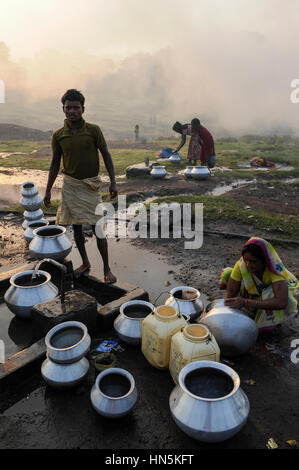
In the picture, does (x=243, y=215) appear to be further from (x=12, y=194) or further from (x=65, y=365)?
(x=12, y=194)

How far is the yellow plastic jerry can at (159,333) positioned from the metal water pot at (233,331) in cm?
43

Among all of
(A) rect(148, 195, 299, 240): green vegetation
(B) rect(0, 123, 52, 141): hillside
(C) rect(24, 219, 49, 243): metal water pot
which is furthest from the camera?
(B) rect(0, 123, 52, 141): hillside

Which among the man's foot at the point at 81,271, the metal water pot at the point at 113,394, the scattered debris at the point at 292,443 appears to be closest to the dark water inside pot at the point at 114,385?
the metal water pot at the point at 113,394

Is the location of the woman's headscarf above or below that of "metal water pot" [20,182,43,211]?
below

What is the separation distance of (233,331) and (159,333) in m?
0.78

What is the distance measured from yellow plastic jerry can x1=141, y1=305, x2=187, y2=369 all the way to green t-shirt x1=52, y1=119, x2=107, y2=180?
6.98ft

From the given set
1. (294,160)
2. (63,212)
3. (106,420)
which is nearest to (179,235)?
(63,212)

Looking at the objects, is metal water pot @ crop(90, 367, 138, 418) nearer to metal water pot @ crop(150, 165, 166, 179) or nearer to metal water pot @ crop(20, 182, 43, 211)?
metal water pot @ crop(20, 182, 43, 211)

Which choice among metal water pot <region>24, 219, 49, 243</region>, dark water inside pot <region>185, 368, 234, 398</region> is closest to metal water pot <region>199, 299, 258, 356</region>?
dark water inside pot <region>185, 368, 234, 398</region>

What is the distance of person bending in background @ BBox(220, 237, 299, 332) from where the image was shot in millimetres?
3172

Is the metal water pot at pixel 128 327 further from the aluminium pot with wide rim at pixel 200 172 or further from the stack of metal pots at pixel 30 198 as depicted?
the aluminium pot with wide rim at pixel 200 172

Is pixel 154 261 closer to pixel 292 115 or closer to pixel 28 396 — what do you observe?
pixel 28 396

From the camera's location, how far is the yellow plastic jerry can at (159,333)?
2.89 meters
